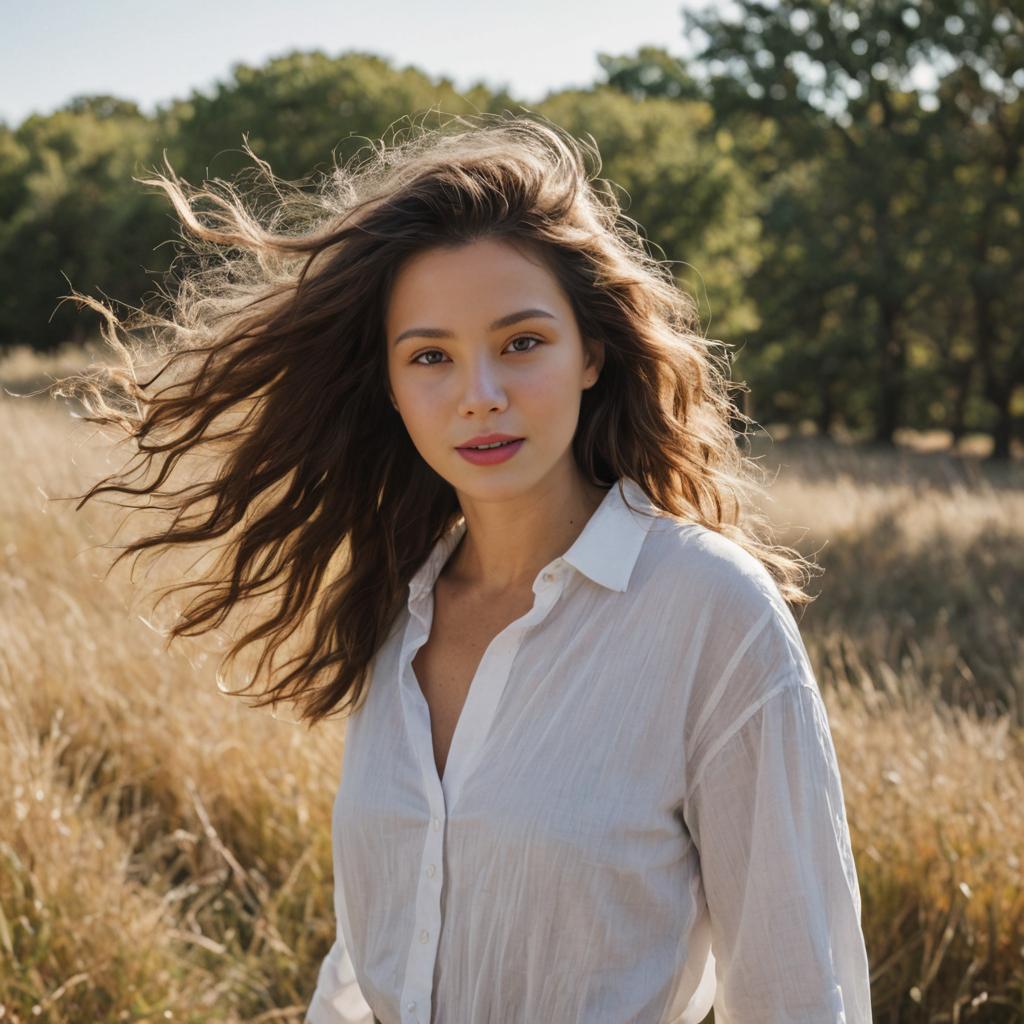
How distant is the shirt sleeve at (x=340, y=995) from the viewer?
2408mm

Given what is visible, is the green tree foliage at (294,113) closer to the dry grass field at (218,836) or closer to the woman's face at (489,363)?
the dry grass field at (218,836)

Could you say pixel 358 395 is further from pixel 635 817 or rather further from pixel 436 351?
pixel 635 817

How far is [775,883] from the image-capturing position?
171 cm

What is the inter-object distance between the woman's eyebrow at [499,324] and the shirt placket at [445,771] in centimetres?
42

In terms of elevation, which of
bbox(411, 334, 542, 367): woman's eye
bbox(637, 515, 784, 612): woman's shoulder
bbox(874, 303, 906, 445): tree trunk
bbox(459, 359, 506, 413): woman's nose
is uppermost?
bbox(411, 334, 542, 367): woman's eye

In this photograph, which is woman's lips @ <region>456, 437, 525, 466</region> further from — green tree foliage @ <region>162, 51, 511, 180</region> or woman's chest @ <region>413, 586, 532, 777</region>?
green tree foliage @ <region>162, 51, 511, 180</region>

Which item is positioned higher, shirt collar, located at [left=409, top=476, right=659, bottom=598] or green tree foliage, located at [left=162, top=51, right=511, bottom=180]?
green tree foliage, located at [left=162, top=51, right=511, bottom=180]

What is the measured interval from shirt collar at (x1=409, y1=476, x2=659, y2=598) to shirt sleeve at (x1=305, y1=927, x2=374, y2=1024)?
102cm

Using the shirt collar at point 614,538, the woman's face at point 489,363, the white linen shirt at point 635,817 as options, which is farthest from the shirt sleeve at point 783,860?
the woman's face at point 489,363

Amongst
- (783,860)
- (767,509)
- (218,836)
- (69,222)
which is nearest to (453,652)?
(783,860)

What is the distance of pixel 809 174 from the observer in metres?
28.8

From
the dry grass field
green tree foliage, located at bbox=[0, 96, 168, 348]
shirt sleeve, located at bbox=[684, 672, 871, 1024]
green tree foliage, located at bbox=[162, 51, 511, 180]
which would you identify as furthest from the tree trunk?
shirt sleeve, located at bbox=[684, 672, 871, 1024]

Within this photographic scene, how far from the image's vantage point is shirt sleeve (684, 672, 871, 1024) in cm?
170

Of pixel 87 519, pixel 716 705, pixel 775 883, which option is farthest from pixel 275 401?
pixel 87 519
